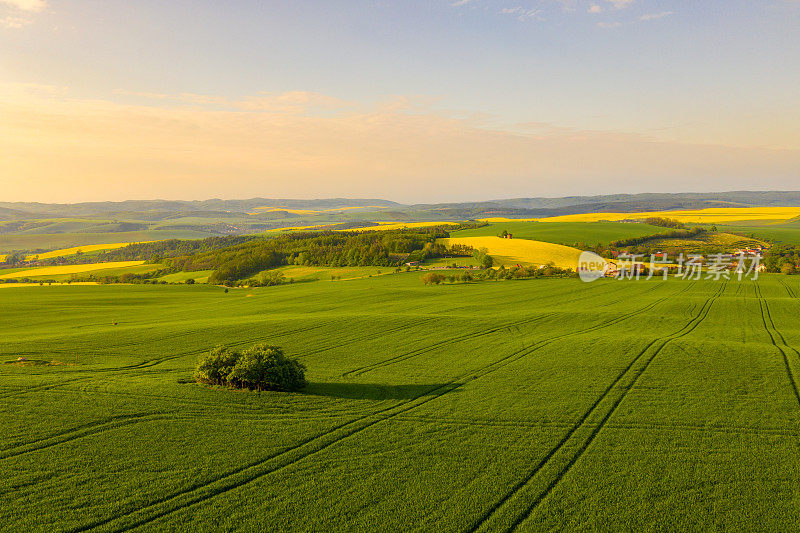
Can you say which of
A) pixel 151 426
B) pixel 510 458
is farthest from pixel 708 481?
pixel 151 426

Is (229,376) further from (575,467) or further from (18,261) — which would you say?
(18,261)

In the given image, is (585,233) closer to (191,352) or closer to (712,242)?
(712,242)

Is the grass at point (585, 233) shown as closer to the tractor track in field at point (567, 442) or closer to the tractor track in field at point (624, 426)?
the tractor track in field at point (567, 442)

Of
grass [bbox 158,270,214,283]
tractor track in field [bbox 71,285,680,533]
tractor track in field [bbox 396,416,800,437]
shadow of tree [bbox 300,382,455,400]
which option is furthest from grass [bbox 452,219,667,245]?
tractor track in field [bbox 71,285,680,533]

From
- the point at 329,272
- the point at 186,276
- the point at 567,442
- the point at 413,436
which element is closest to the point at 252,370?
the point at 413,436

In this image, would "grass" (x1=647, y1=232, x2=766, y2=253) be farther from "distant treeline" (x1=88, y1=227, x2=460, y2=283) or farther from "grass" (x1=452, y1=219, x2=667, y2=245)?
"distant treeline" (x1=88, y1=227, x2=460, y2=283)

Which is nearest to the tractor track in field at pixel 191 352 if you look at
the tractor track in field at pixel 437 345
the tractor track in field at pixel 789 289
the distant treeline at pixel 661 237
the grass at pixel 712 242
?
the tractor track in field at pixel 437 345
